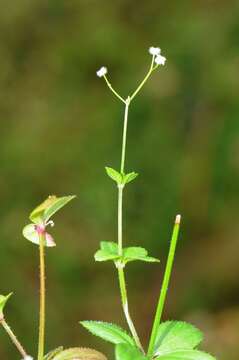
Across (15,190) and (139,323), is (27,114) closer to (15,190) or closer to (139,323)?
(15,190)

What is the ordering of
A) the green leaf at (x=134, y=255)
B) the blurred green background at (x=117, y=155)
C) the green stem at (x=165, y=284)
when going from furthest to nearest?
the blurred green background at (x=117, y=155) < the green leaf at (x=134, y=255) < the green stem at (x=165, y=284)

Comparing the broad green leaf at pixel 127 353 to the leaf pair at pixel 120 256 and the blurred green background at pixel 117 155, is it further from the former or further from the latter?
the blurred green background at pixel 117 155

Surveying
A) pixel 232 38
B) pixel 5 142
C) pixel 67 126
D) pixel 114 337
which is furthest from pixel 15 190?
pixel 114 337

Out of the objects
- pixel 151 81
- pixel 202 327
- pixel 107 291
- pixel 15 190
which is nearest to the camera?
pixel 202 327

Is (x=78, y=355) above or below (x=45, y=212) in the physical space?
below

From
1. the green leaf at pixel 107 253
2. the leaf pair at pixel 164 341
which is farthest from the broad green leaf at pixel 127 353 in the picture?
the green leaf at pixel 107 253

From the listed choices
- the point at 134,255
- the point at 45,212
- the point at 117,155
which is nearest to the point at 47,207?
the point at 45,212

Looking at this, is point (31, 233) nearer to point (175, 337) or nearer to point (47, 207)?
point (47, 207)
